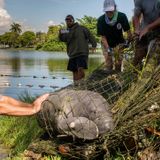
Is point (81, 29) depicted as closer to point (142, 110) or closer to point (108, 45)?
point (108, 45)

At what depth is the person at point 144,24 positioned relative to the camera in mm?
7617

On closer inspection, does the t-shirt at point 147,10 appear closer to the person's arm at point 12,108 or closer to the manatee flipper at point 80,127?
the manatee flipper at point 80,127

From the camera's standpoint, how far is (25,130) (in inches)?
325

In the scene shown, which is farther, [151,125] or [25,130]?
[25,130]

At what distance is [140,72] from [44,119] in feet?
4.84

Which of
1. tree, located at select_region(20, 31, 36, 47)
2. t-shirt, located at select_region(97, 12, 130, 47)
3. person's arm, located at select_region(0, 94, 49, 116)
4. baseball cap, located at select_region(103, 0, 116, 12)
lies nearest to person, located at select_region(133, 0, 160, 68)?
baseball cap, located at select_region(103, 0, 116, 12)

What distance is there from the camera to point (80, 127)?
575cm

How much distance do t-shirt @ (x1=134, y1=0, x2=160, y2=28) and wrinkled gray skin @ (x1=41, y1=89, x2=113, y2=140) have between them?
254 centimetres

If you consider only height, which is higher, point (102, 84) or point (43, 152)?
point (102, 84)

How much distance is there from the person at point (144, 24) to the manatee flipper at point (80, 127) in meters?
1.80

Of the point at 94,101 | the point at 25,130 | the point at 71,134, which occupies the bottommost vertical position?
the point at 25,130

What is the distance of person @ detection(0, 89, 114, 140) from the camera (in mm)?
5736

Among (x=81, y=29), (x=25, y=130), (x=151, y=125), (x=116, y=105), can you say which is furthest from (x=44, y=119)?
(x=81, y=29)

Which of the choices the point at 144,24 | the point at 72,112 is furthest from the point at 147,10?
the point at 72,112
